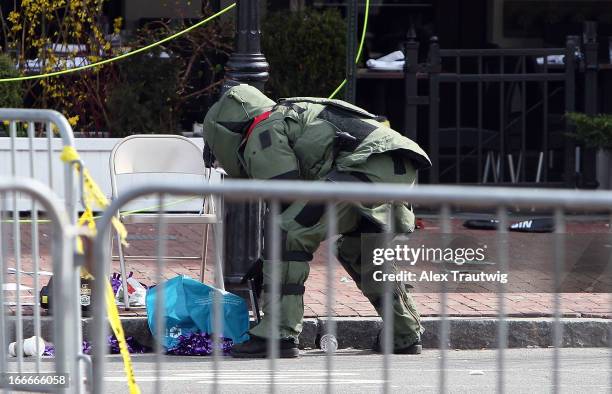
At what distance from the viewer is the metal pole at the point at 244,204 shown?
774 centimetres

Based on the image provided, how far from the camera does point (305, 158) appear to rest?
261 inches

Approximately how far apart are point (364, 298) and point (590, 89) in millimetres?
4528

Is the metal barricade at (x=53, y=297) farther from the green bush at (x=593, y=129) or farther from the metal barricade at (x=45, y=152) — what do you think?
the green bush at (x=593, y=129)

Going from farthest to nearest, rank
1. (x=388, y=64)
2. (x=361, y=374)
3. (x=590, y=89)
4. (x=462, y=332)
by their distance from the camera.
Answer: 1. (x=388, y=64)
2. (x=590, y=89)
3. (x=462, y=332)
4. (x=361, y=374)

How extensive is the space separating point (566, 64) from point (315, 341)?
5.06 m

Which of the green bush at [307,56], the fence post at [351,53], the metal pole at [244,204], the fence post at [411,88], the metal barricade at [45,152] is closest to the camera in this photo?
the metal barricade at [45,152]

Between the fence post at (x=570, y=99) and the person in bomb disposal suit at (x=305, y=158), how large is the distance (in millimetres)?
4941

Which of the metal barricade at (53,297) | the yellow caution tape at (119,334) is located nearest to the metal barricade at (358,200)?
the metal barricade at (53,297)

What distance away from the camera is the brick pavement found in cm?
637

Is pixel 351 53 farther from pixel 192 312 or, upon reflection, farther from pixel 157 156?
pixel 192 312

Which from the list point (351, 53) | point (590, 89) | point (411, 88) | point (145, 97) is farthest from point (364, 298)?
point (590, 89)

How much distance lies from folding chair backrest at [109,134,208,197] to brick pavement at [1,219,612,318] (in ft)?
2.30

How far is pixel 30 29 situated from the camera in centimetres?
1180

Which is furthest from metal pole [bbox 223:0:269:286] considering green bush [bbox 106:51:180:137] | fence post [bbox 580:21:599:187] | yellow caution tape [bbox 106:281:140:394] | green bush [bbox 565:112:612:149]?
fence post [bbox 580:21:599:187]
